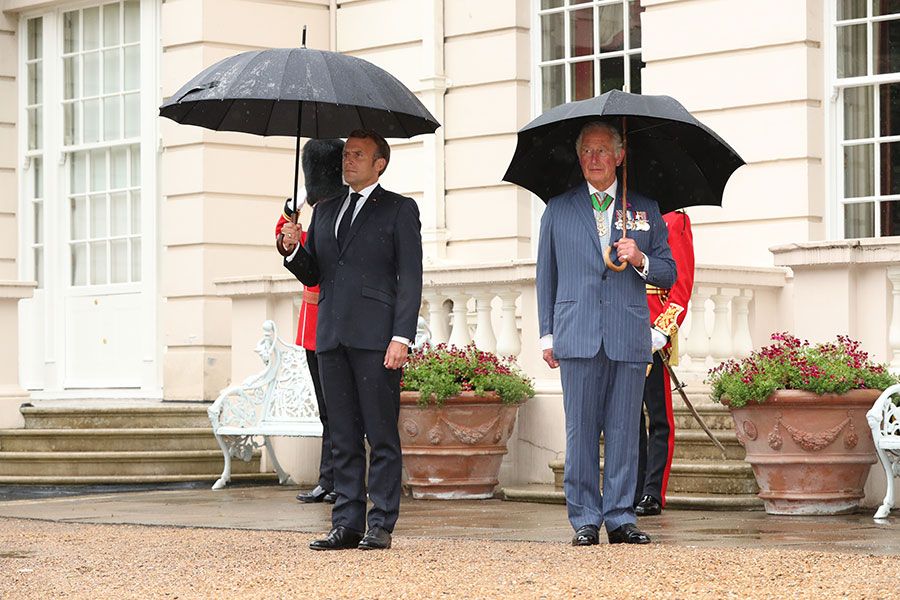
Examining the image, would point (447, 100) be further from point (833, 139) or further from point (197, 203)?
point (833, 139)

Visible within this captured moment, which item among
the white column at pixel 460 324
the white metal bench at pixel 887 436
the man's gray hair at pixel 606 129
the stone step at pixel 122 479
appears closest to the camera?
the man's gray hair at pixel 606 129

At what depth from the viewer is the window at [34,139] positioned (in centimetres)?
1620

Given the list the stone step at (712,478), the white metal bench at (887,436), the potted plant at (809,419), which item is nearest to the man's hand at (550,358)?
the potted plant at (809,419)

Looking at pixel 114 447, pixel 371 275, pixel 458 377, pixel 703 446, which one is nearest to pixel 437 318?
pixel 458 377

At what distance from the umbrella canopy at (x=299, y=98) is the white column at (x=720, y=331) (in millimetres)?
3733

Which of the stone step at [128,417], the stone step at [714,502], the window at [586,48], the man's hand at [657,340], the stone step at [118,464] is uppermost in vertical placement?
the window at [586,48]

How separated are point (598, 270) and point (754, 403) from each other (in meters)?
1.96

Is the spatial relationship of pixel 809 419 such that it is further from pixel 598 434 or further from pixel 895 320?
pixel 598 434

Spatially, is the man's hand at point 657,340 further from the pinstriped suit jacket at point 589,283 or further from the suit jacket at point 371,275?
the suit jacket at point 371,275

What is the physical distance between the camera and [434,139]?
14461mm

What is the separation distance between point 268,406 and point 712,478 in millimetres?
3408

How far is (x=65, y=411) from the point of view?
1382 cm

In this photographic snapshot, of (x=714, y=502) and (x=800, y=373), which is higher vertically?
(x=800, y=373)

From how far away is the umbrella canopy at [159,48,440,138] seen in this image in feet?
24.0
